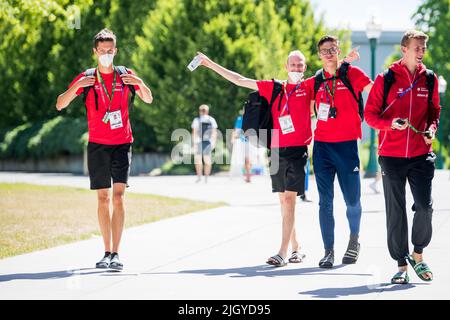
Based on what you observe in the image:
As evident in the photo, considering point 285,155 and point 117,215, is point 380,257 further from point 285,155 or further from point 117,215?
point 117,215

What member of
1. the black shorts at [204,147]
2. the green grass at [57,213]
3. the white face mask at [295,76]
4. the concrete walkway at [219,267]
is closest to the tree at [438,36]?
the black shorts at [204,147]

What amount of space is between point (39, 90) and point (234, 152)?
506 inches

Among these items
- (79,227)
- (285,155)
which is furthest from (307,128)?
(79,227)

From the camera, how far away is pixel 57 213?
46.9 feet

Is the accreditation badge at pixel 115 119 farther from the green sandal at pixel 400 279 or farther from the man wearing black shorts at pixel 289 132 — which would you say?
the green sandal at pixel 400 279

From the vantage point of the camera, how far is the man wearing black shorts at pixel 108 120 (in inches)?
334

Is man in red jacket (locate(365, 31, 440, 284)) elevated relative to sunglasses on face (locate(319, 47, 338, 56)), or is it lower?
lower

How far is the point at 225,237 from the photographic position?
36.1ft

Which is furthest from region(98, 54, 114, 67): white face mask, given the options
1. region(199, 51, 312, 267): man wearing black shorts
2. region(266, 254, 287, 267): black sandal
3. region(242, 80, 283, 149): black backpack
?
region(266, 254, 287, 267): black sandal

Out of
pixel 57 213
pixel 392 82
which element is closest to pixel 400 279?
pixel 392 82

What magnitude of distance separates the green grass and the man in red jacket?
13.4ft

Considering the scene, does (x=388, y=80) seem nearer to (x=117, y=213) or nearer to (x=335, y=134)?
(x=335, y=134)

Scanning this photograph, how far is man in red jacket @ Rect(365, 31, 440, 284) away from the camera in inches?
303

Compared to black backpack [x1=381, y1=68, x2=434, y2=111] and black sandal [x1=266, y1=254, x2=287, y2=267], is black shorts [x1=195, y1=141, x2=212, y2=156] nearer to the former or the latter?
black sandal [x1=266, y1=254, x2=287, y2=267]
